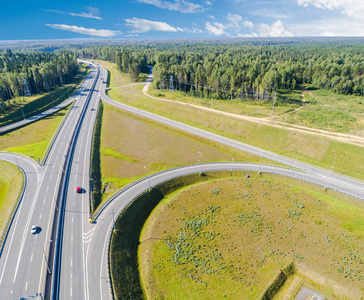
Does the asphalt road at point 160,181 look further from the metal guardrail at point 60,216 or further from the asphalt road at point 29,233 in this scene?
the asphalt road at point 29,233

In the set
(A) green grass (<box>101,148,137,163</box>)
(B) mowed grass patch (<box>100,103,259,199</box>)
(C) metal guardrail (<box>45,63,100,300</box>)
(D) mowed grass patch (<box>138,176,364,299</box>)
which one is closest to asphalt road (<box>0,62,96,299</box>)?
(C) metal guardrail (<box>45,63,100,300</box>)

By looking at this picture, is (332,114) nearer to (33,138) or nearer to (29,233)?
(29,233)

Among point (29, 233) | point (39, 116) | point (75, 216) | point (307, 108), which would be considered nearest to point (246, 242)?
point (75, 216)

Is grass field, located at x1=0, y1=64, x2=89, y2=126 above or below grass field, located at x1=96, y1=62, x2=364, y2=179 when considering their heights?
above

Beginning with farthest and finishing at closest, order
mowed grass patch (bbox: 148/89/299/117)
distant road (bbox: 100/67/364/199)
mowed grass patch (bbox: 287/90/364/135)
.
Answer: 1. mowed grass patch (bbox: 148/89/299/117)
2. mowed grass patch (bbox: 287/90/364/135)
3. distant road (bbox: 100/67/364/199)

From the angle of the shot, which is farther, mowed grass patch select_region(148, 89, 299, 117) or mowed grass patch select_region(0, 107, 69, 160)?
mowed grass patch select_region(148, 89, 299, 117)

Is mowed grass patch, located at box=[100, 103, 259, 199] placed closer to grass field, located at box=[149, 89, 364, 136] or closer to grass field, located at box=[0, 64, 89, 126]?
grass field, located at box=[149, 89, 364, 136]

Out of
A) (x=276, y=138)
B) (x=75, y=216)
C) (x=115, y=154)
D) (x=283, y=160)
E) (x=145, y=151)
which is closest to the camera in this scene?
(x=75, y=216)
